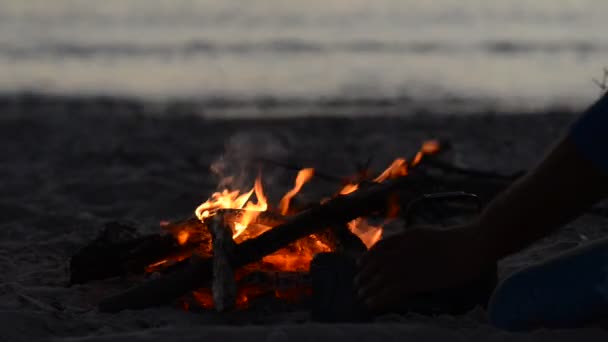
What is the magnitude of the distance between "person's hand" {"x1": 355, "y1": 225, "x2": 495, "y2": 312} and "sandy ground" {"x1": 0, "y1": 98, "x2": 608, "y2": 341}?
0.65m

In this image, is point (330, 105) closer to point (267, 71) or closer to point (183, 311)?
point (267, 71)

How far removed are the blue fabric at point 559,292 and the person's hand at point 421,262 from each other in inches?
19.5

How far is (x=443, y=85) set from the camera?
16203 mm

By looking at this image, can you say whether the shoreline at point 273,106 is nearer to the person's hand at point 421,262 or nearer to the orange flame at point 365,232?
the orange flame at point 365,232

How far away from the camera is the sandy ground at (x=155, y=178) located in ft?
11.9

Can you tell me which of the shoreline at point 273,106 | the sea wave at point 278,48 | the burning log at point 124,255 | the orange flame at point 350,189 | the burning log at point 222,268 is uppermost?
the sea wave at point 278,48

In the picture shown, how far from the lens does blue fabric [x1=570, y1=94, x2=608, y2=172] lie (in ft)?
7.55

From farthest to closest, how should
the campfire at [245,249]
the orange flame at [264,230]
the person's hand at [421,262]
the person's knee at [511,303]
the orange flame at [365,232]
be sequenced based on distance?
the orange flame at [365,232], the orange flame at [264,230], the campfire at [245,249], the person's knee at [511,303], the person's hand at [421,262]

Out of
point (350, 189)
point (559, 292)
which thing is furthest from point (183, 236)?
point (559, 292)

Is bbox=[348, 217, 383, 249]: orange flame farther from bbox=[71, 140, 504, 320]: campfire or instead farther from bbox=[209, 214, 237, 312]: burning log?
bbox=[209, 214, 237, 312]: burning log

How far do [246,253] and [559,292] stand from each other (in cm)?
159

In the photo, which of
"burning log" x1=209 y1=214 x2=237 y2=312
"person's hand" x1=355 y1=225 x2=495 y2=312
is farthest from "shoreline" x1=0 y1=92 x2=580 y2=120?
"person's hand" x1=355 y1=225 x2=495 y2=312

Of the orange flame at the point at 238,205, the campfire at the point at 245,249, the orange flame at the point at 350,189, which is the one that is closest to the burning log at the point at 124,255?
the campfire at the point at 245,249

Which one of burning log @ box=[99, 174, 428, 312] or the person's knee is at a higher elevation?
burning log @ box=[99, 174, 428, 312]
